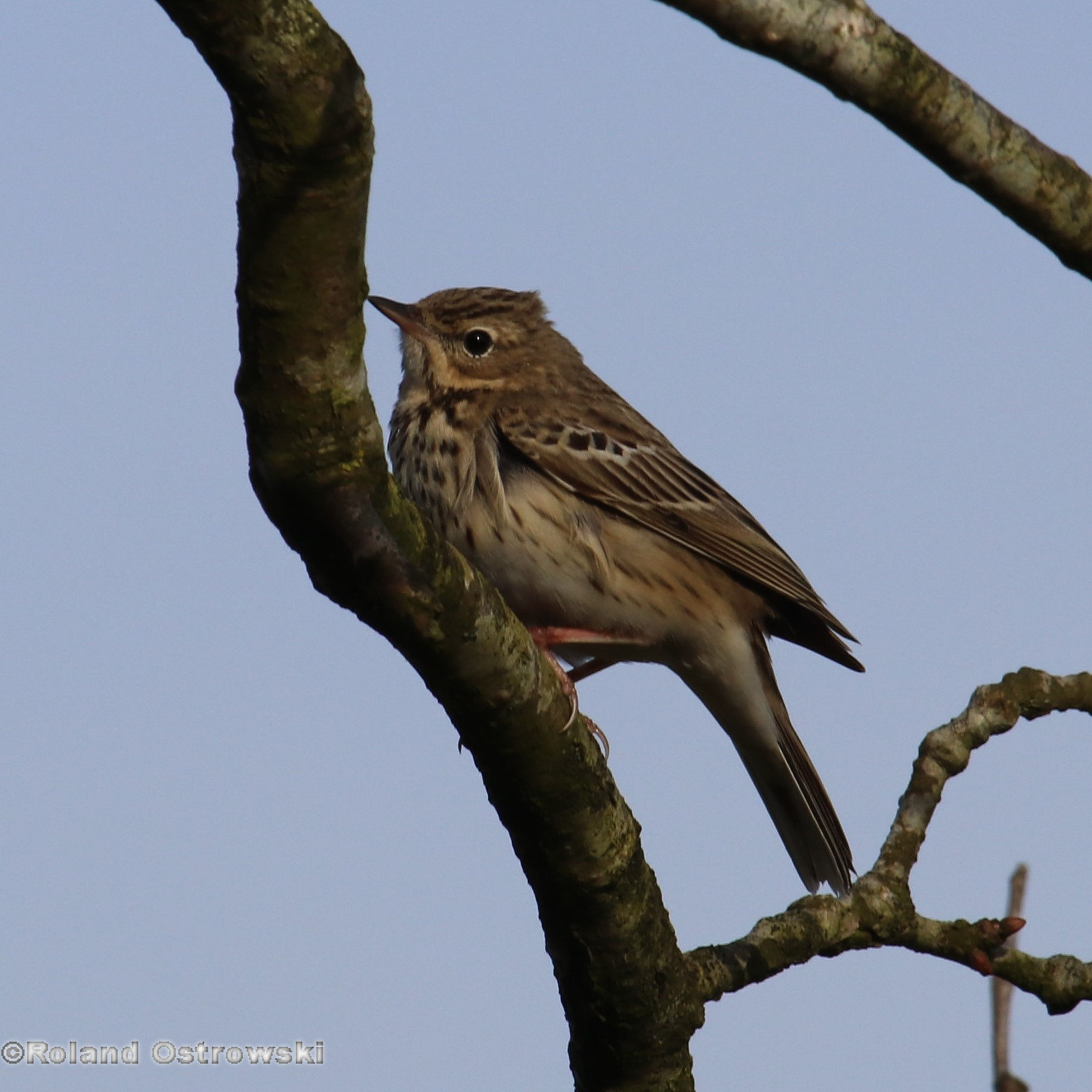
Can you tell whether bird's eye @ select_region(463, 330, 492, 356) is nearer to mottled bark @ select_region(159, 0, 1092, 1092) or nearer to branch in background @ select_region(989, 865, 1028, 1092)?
mottled bark @ select_region(159, 0, 1092, 1092)

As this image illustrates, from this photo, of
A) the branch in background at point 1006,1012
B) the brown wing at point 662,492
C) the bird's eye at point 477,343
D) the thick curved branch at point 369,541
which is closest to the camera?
the thick curved branch at point 369,541

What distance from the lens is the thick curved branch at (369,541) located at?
108 inches

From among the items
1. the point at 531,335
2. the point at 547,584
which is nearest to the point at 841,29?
the point at 547,584

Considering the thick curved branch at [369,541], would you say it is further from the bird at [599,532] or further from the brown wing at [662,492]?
the brown wing at [662,492]

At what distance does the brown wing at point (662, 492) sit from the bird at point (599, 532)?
1cm

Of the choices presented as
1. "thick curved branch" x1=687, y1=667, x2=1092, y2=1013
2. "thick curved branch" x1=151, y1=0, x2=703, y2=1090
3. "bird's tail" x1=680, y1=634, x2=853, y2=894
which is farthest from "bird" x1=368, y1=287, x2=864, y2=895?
"thick curved branch" x1=151, y1=0, x2=703, y2=1090

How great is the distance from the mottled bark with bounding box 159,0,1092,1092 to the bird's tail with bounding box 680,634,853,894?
86.2 inches

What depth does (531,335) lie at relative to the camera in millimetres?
8406

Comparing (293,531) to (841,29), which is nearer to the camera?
(841,29)

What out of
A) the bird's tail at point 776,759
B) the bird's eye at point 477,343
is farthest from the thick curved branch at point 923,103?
the bird's eye at point 477,343

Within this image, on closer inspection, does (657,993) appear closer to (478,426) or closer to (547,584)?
(547,584)

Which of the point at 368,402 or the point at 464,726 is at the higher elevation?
the point at 368,402

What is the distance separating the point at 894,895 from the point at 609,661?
2701 mm

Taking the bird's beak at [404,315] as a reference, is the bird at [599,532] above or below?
below
